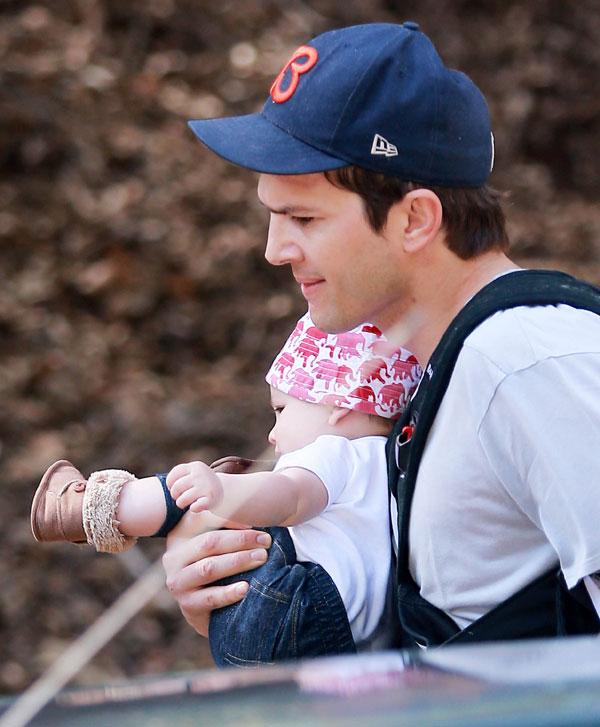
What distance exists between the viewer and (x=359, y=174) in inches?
86.8

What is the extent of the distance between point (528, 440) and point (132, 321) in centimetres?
390

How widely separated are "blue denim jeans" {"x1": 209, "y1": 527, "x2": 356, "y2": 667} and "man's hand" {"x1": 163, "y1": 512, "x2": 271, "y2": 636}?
28 mm

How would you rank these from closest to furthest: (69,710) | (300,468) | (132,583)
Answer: (69,710), (300,468), (132,583)

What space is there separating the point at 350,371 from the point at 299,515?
368 mm

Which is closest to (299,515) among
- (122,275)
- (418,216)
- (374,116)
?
(418,216)

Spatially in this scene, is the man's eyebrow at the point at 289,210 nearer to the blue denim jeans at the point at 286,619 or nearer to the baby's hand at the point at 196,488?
the baby's hand at the point at 196,488

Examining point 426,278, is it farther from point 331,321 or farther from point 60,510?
point 60,510


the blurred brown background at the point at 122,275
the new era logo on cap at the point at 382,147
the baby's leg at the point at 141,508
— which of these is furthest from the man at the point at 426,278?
the blurred brown background at the point at 122,275

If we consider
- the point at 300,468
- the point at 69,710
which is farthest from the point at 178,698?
the point at 300,468

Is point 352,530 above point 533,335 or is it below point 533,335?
below

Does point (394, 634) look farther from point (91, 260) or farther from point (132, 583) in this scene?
point (91, 260)

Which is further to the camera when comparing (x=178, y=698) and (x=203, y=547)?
(x=203, y=547)

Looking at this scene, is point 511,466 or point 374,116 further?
point 374,116

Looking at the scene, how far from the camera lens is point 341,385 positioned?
7.91 feet
